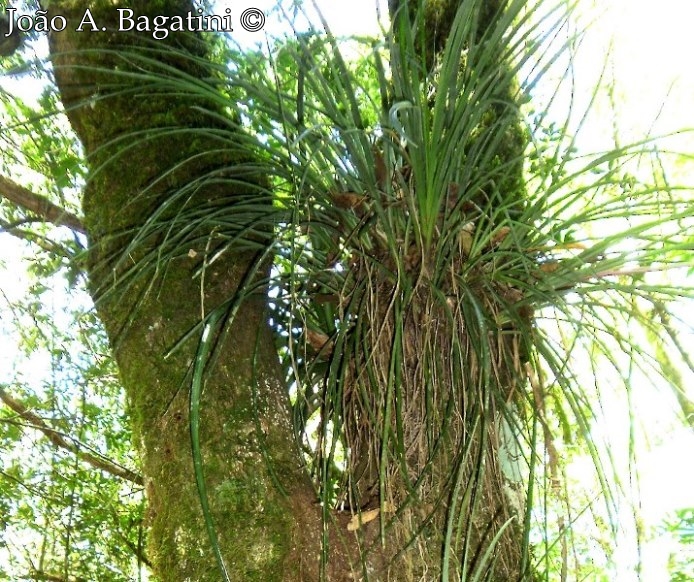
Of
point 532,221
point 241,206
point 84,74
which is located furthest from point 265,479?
point 84,74

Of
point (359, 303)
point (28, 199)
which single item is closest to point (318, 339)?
point (359, 303)

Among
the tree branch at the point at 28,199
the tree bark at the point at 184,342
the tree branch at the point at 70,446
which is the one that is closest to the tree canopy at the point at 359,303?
the tree bark at the point at 184,342

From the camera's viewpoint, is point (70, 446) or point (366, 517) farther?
point (70, 446)

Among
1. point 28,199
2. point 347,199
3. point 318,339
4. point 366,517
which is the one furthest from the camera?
point 28,199

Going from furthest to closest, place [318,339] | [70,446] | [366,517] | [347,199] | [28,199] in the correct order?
1. [70,446]
2. [28,199]
3. [318,339]
4. [347,199]
5. [366,517]

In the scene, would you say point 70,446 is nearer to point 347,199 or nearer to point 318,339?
point 318,339

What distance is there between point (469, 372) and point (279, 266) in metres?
0.61

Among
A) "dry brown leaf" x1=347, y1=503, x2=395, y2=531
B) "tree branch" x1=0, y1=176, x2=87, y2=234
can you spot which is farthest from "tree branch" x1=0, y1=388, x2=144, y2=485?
"dry brown leaf" x1=347, y1=503, x2=395, y2=531

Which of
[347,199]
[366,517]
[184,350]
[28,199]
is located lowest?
[366,517]

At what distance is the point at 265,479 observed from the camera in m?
0.79

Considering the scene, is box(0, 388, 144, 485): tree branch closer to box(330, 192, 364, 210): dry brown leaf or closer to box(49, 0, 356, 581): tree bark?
box(49, 0, 356, 581): tree bark

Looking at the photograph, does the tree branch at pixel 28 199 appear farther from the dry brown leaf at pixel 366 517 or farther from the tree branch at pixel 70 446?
the dry brown leaf at pixel 366 517

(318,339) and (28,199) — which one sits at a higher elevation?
(28,199)

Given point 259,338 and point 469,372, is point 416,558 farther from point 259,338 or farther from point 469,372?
point 259,338
